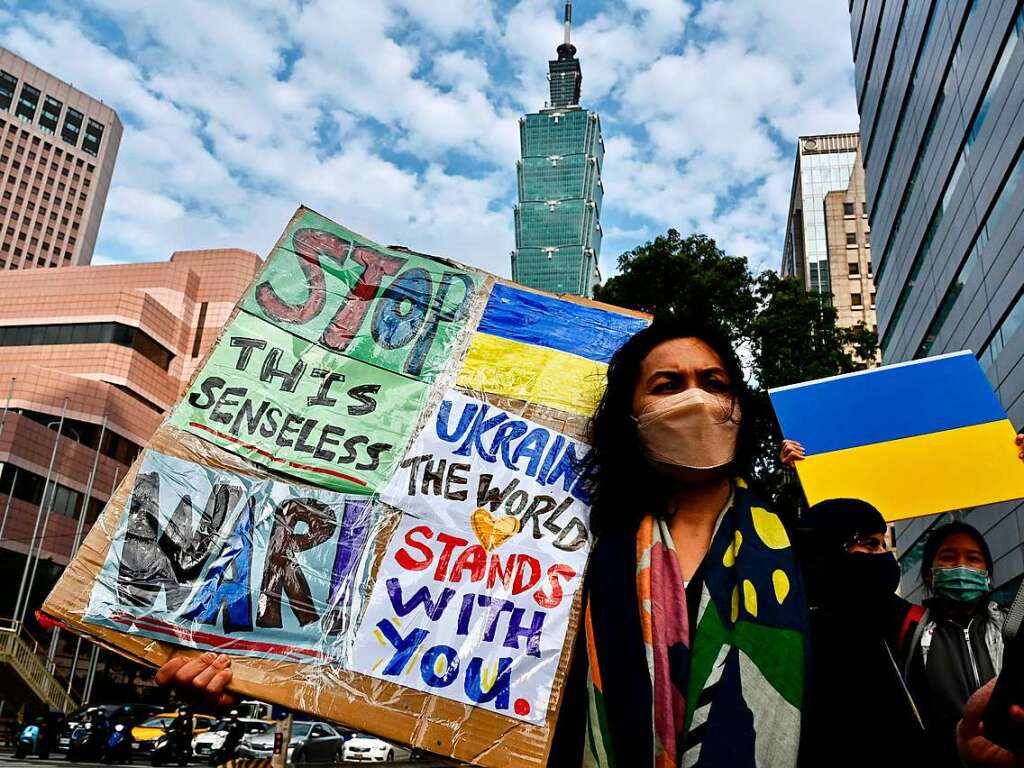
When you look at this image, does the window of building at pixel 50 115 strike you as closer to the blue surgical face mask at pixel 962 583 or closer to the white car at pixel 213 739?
the white car at pixel 213 739

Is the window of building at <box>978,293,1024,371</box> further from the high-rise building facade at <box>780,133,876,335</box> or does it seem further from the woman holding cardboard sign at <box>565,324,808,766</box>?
the high-rise building facade at <box>780,133,876,335</box>

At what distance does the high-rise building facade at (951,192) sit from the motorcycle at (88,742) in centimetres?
2086

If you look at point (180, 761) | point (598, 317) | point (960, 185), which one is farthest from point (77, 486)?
point (598, 317)

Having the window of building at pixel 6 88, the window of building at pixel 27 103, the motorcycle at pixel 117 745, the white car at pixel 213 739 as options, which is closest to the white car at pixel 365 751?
the white car at pixel 213 739

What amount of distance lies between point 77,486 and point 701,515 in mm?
37607

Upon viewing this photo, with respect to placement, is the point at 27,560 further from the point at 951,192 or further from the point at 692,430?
the point at 692,430

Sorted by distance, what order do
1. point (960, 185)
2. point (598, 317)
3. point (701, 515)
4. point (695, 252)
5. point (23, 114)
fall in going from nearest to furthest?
point (701, 515)
point (598, 317)
point (695, 252)
point (960, 185)
point (23, 114)

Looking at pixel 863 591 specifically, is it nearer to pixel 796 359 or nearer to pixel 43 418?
pixel 796 359

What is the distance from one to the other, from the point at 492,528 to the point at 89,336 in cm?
4462

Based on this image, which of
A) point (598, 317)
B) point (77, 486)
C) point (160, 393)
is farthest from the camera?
point (160, 393)

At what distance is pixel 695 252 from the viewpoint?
17.0 m

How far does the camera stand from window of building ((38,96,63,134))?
97438mm

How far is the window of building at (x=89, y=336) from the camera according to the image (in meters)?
40.8

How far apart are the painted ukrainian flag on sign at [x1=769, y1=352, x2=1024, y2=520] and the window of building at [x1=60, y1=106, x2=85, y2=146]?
380ft
